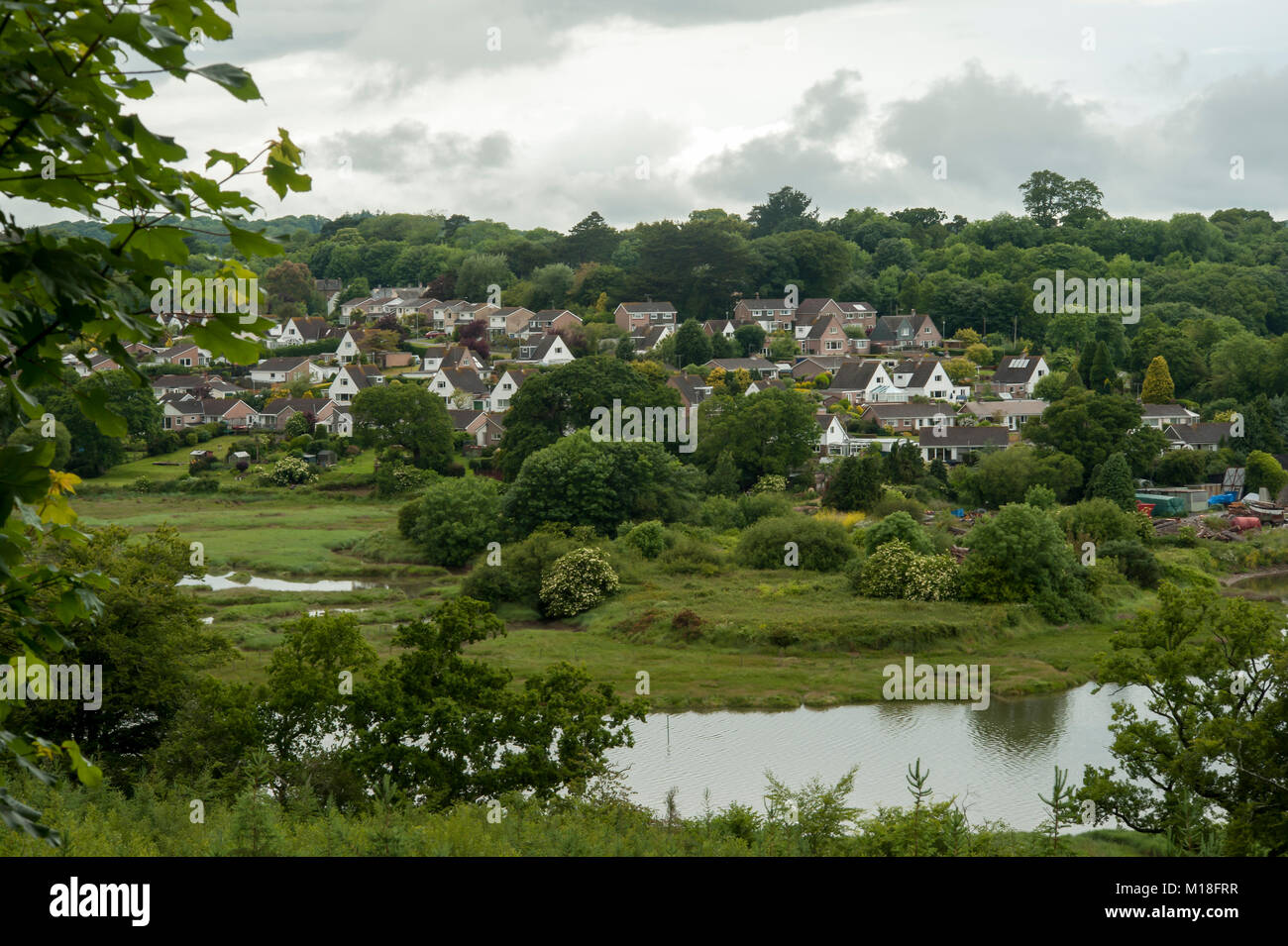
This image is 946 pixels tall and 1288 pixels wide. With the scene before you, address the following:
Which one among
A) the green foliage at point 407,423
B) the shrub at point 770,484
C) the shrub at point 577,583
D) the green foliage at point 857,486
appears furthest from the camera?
the green foliage at point 407,423

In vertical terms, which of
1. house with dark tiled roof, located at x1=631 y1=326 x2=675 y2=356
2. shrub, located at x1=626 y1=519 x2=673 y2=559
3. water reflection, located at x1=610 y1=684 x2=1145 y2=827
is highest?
house with dark tiled roof, located at x1=631 y1=326 x2=675 y2=356

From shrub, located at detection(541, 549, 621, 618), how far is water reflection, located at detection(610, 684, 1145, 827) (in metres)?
6.68

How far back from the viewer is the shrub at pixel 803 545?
27.1 m

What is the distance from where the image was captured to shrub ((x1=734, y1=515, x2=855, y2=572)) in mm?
27078

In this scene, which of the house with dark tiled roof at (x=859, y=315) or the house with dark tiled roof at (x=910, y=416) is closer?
the house with dark tiled roof at (x=910, y=416)

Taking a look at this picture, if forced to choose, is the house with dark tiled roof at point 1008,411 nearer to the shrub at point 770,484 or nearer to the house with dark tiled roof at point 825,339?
the shrub at point 770,484

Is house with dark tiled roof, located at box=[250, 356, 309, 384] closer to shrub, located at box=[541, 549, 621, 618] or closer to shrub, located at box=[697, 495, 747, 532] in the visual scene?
shrub, located at box=[697, 495, 747, 532]

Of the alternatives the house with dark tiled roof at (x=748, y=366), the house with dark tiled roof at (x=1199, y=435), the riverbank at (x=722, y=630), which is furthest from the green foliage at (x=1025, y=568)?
the house with dark tiled roof at (x=748, y=366)

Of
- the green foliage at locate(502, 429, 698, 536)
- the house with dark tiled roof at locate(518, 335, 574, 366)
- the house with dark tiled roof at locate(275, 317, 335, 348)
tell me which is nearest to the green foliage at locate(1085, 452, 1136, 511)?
the green foliage at locate(502, 429, 698, 536)

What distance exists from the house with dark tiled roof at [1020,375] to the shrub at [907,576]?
90.3ft

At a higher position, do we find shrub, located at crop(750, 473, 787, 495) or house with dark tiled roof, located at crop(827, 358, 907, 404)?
house with dark tiled roof, located at crop(827, 358, 907, 404)
